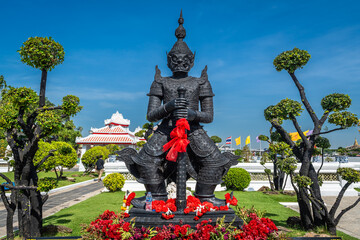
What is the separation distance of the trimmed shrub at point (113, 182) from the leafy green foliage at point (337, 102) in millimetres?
9936

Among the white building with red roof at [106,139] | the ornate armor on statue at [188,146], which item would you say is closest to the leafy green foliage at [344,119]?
the ornate armor on statue at [188,146]

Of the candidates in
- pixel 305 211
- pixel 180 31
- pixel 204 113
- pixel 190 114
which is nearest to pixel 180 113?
pixel 190 114

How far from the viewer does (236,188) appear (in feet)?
45.8

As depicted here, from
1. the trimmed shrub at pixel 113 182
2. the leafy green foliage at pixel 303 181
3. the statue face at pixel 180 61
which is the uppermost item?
the statue face at pixel 180 61

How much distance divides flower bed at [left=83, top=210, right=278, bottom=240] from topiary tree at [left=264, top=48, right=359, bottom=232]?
3.20 meters

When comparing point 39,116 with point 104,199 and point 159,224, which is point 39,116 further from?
point 104,199

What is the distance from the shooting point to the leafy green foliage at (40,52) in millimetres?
5258

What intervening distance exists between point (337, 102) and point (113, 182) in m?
10.3

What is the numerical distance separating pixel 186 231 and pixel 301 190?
4027mm

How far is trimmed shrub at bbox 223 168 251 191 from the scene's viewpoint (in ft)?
44.6

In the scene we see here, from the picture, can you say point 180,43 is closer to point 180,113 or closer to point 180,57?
point 180,57

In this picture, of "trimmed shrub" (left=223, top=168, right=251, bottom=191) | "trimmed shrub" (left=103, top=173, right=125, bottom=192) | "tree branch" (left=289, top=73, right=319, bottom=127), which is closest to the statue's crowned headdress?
"tree branch" (left=289, top=73, right=319, bottom=127)

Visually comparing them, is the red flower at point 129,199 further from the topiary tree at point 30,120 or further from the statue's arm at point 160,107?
the topiary tree at point 30,120

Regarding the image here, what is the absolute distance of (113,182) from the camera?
12930 mm
